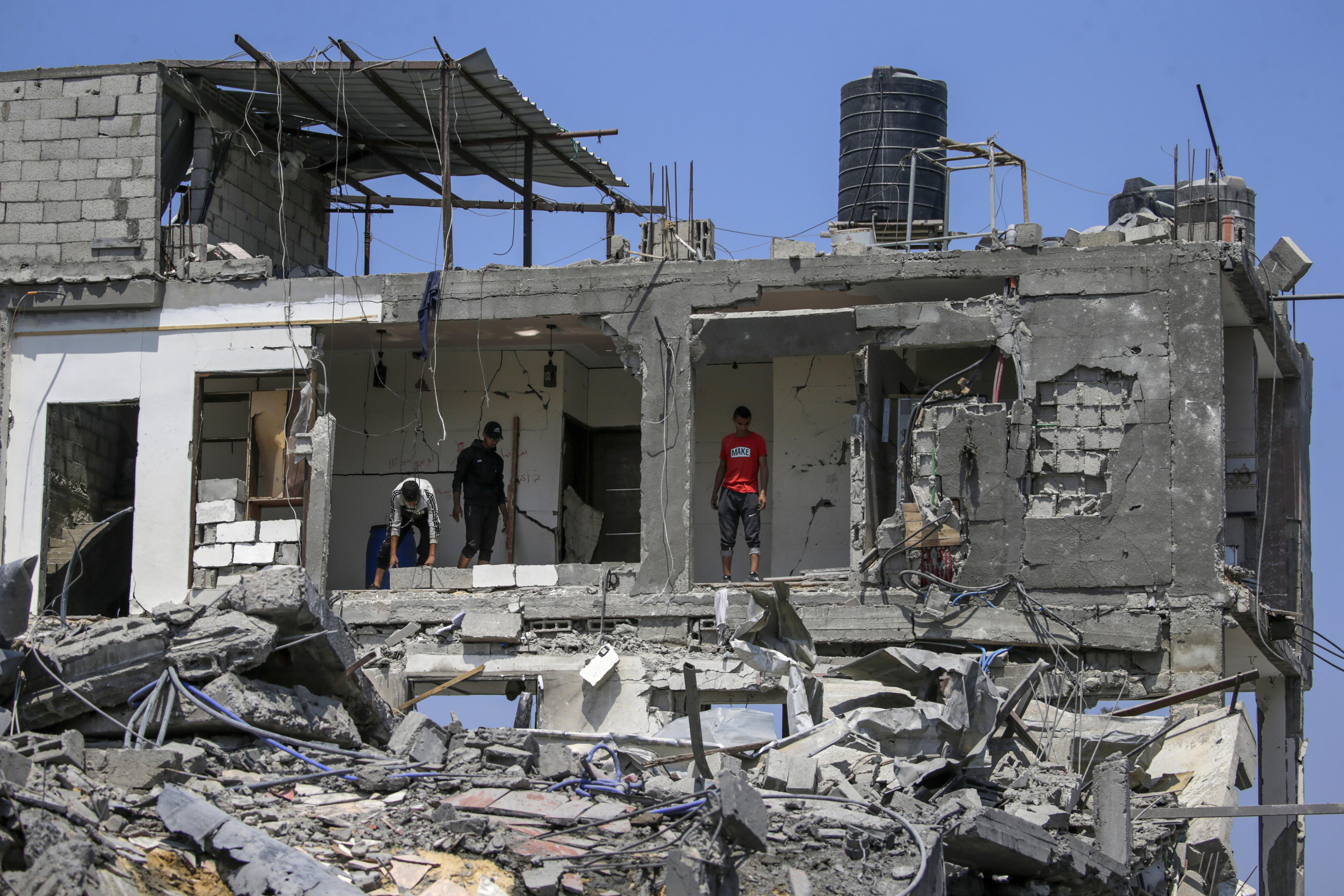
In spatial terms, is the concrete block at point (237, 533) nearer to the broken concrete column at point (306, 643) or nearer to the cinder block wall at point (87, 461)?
the cinder block wall at point (87, 461)

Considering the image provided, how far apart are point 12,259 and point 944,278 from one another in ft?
33.6

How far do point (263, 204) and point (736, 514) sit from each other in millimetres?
7360

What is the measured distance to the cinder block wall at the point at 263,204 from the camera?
17703 mm

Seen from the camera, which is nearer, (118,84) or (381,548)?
(381,548)

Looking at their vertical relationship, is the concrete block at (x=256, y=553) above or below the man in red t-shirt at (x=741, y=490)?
below

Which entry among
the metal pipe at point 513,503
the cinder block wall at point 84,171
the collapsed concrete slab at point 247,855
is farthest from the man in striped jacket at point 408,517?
the collapsed concrete slab at point 247,855

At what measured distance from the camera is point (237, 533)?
1636cm

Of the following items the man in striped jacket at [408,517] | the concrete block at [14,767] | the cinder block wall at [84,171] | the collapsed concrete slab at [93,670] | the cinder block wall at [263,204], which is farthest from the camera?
the cinder block wall at [263,204]

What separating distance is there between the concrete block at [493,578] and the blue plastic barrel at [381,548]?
1.36m

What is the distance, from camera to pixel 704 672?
14.8 metres

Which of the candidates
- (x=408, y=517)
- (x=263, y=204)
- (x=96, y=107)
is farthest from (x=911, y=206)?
(x=96, y=107)

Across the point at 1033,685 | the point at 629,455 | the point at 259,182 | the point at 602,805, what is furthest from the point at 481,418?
the point at 602,805

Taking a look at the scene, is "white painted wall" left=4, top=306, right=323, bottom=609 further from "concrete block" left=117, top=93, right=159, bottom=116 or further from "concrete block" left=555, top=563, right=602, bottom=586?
"concrete block" left=555, top=563, right=602, bottom=586

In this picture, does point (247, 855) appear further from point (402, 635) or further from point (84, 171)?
point (84, 171)
